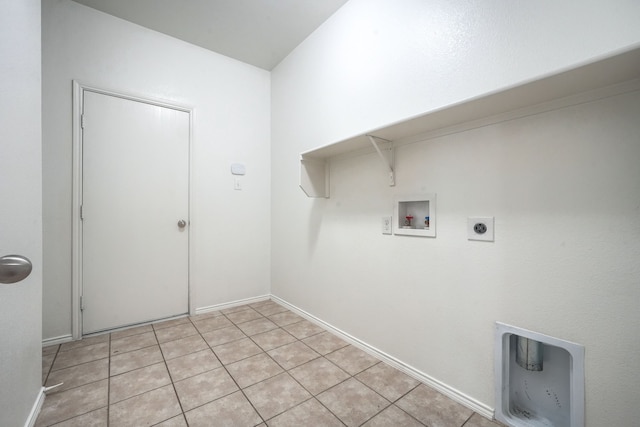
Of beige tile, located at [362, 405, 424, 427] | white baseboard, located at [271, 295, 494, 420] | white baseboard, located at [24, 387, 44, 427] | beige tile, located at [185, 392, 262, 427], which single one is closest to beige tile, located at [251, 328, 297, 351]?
white baseboard, located at [271, 295, 494, 420]

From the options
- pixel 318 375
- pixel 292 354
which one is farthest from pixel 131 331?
pixel 318 375

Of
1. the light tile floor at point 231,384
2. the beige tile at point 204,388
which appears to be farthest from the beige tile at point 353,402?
the beige tile at point 204,388

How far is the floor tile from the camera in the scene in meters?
1.22

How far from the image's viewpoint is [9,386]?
0.99 m

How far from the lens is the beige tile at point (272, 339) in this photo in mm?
1959

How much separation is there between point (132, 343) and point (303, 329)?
4.36ft

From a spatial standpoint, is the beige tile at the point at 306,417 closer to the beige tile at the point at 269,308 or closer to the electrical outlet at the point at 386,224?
the electrical outlet at the point at 386,224

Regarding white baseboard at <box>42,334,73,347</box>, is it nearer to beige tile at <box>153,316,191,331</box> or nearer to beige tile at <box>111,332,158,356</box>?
beige tile at <box>111,332,158,356</box>

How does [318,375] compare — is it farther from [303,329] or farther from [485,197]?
[485,197]

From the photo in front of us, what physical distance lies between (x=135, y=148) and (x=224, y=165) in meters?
0.76

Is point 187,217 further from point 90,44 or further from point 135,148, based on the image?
point 90,44

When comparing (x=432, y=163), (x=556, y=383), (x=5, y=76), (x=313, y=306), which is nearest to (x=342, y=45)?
(x=432, y=163)

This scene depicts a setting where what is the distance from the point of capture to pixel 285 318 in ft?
8.10

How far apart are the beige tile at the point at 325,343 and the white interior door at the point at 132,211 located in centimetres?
136
